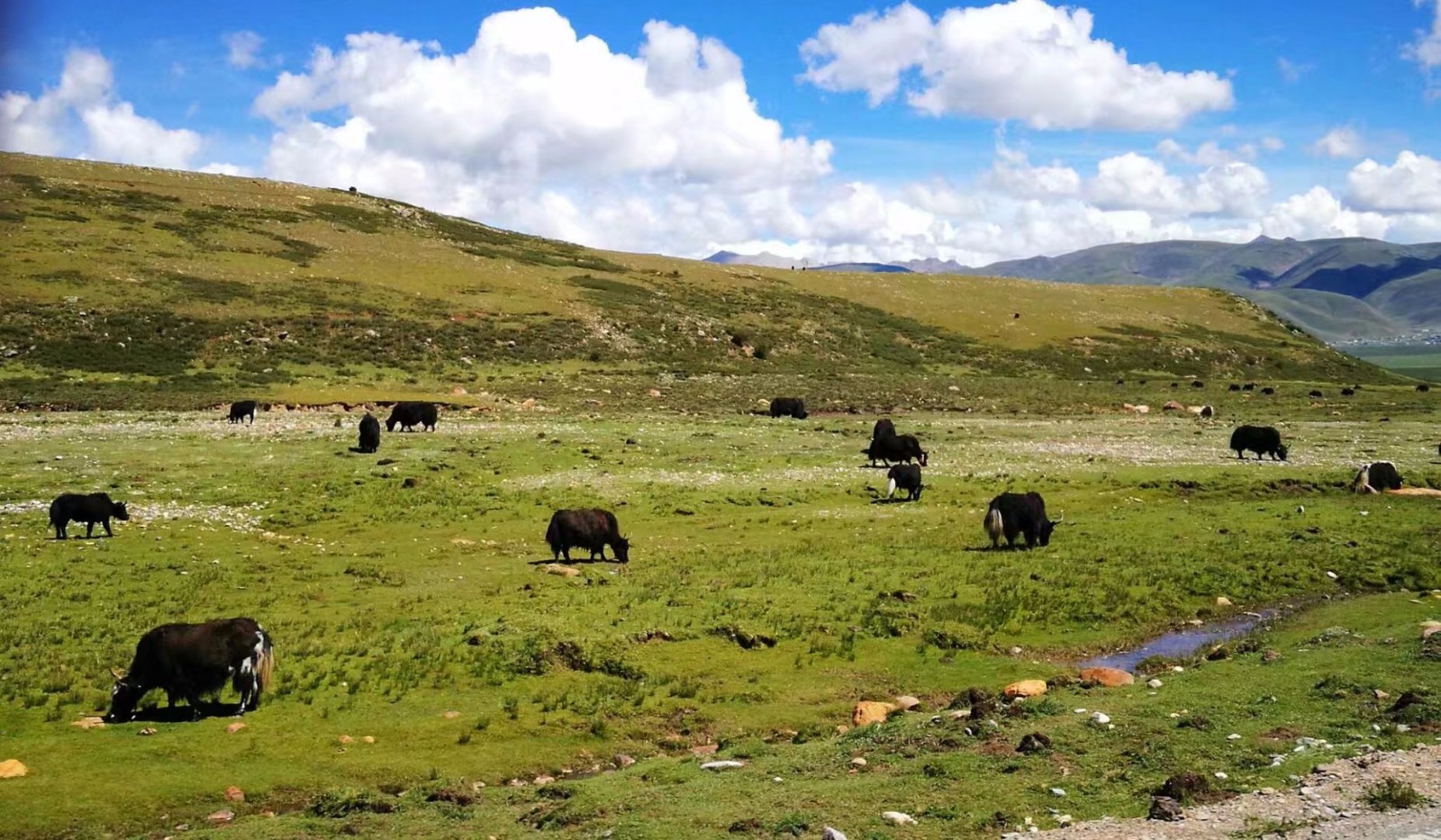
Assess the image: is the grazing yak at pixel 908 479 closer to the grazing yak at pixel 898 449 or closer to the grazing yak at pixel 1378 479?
the grazing yak at pixel 898 449

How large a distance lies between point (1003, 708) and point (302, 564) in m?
19.1

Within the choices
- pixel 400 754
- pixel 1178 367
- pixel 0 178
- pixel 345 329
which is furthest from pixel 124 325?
pixel 1178 367

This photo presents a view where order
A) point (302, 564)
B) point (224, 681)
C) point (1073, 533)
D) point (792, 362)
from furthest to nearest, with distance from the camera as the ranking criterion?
point (792, 362) → point (1073, 533) → point (302, 564) → point (224, 681)

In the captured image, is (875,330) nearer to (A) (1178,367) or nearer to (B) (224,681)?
(A) (1178,367)

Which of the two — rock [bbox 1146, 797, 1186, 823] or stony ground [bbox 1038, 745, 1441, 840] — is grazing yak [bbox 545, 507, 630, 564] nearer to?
rock [bbox 1146, 797, 1186, 823]

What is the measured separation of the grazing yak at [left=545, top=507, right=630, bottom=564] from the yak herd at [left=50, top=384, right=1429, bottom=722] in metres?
0.02

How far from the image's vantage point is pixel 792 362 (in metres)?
99.1

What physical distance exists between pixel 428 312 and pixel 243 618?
79.5m

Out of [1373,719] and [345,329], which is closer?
[1373,719]

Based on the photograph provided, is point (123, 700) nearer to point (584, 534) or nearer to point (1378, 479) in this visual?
point (584, 534)

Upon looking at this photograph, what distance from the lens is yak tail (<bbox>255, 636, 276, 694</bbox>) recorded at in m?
17.0

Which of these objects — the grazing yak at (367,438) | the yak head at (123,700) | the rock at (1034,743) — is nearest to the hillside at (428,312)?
the grazing yak at (367,438)

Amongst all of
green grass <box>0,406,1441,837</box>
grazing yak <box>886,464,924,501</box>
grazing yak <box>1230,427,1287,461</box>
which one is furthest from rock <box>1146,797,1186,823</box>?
grazing yak <box>1230,427,1287,461</box>

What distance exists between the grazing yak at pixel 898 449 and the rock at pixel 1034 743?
30.8 m
